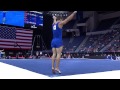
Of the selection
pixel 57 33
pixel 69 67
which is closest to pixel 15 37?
pixel 69 67

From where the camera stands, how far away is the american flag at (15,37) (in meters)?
18.6

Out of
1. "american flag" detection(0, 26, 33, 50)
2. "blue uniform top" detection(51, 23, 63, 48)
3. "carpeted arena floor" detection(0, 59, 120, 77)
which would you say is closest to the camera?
"blue uniform top" detection(51, 23, 63, 48)

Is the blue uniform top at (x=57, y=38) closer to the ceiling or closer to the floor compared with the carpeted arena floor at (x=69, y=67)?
closer to the ceiling

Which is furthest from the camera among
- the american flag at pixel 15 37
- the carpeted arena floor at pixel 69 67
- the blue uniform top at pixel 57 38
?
the american flag at pixel 15 37

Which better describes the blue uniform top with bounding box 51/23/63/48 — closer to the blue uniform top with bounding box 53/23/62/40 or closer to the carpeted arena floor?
the blue uniform top with bounding box 53/23/62/40

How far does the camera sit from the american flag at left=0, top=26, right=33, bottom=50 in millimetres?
18594

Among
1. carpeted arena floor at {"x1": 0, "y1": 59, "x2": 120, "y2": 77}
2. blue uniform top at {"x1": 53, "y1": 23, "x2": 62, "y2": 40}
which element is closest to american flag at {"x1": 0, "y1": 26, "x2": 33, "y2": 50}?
carpeted arena floor at {"x1": 0, "y1": 59, "x2": 120, "y2": 77}

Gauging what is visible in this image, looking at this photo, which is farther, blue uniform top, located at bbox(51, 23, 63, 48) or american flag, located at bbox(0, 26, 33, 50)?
american flag, located at bbox(0, 26, 33, 50)

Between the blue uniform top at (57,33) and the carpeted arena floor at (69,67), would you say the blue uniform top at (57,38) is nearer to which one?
the blue uniform top at (57,33)

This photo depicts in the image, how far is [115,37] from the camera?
20766mm

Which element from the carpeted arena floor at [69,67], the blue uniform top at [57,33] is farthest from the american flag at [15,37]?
the blue uniform top at [57,33]

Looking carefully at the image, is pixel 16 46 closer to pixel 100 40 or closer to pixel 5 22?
pixel 5 22
